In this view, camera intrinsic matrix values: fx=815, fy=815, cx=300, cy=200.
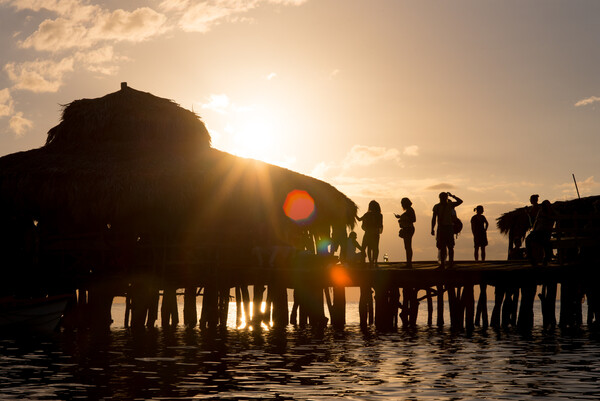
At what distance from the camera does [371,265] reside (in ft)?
80.8

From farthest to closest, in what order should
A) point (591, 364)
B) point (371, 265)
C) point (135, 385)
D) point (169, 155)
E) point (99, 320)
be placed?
point (169, 155)
point (99, 320)
point (371, 265)
point (591, 364)
point (135, 385)

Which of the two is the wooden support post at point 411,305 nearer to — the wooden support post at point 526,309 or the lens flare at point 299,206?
the wooden support post at point 526,309

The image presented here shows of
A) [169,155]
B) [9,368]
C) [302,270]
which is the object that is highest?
[169,155]

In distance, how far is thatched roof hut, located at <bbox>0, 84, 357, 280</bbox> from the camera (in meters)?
25.2

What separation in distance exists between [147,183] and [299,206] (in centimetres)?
597

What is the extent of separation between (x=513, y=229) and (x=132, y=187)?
53.3 ft

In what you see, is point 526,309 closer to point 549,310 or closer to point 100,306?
point 549,310

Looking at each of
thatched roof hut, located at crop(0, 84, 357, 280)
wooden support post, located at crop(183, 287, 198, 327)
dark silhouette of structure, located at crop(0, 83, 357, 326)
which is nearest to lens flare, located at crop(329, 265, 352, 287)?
dark silhouette of structure, located at crop(0, 83, 357, 326)

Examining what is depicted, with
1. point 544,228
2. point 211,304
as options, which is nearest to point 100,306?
point 211,304

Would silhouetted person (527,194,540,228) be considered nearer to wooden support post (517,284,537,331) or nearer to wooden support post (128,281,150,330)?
wooden support post (517,284,537,331)

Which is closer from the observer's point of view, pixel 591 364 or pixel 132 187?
pixel 591 364

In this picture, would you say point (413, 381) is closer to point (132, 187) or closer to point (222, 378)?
point (222, 378)

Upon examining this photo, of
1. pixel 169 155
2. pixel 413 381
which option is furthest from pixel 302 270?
pixel 413 381

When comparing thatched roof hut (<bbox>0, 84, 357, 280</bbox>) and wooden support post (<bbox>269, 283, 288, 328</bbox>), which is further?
wooden support post (<bbox>269, 283, 288, 328</bbox>)
